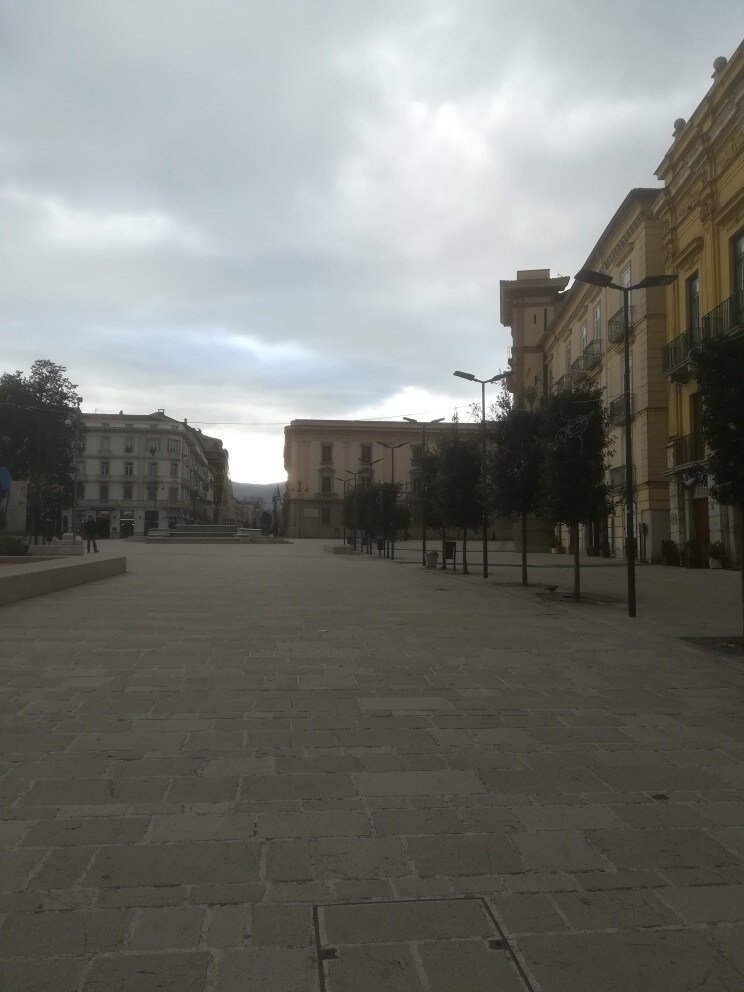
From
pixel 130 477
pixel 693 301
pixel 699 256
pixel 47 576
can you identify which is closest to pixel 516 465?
pixel 47 576

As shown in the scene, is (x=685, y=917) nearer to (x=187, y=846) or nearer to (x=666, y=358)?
(x=187, y=846)

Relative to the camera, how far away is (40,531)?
46.9 m

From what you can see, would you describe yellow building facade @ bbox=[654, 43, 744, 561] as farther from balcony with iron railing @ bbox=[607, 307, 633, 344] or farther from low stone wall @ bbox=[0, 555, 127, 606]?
low stone wall @ bbox=[0, 555, 127, 606]

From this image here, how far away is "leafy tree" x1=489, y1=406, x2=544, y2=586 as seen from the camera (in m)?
19.8

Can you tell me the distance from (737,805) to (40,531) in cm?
4687

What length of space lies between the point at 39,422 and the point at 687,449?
111 ft

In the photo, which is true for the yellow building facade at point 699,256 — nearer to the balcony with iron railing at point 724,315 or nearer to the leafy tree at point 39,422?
the balcony with iron railing at point 724,315

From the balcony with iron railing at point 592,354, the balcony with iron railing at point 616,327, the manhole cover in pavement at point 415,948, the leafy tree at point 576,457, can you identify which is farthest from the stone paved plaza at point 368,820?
the balcony with iron railing at point 592,354

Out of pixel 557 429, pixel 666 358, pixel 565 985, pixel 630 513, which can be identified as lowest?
pixel 565 985

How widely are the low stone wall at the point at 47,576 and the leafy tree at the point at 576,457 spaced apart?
982 cm

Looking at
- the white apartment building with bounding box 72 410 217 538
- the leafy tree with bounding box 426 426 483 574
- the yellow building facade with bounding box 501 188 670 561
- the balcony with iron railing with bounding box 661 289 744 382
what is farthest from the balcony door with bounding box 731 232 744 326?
the white apartment building with bounding box 72 410 217 538

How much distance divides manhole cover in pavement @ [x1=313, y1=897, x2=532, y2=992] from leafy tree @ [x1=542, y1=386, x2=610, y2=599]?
14.1m

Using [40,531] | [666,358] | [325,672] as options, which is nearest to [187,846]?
[325,672]

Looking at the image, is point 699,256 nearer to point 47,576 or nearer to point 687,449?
point 687,449
